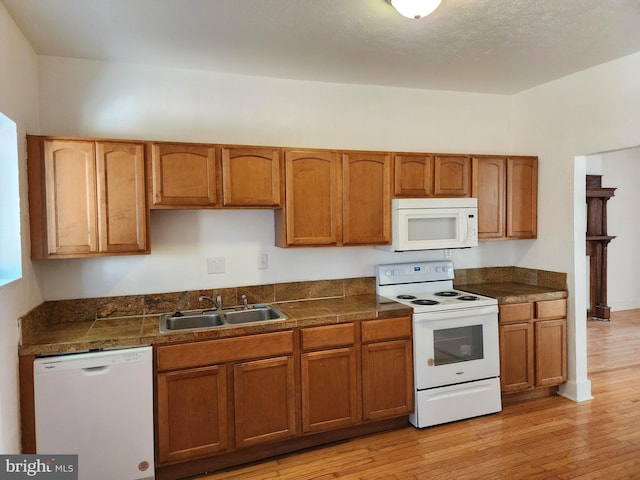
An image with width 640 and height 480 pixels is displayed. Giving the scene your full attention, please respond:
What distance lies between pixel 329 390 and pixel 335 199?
4.29 feet

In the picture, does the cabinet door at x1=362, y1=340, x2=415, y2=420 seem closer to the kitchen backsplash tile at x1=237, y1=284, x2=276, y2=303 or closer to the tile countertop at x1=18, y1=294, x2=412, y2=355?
the tile countertop at x1=18, y1=294, x2=412, y2=355

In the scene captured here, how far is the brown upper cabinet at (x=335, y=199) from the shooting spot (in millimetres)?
3016

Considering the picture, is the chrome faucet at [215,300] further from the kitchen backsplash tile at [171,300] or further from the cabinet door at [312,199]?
the cabinet door at [312,199]

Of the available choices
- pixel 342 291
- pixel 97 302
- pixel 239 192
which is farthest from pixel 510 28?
pixel 97 302

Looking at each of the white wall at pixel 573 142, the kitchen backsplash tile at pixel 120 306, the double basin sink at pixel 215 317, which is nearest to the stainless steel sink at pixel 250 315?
the double basin sink at pixel 215 317

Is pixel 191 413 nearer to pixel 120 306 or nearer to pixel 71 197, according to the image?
pixel 120 306

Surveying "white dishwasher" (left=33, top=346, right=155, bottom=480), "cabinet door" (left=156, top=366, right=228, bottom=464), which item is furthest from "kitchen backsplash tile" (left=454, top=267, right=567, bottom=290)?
"white dishwasher" (left=33, top=346, right=155, bottom=480)

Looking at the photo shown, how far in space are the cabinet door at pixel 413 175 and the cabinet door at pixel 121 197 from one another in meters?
1.79

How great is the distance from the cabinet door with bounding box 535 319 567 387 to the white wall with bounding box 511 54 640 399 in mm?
85

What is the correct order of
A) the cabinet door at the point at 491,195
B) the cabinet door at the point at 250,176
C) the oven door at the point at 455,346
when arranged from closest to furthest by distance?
1. the cabinet door at the point at 250,176
2. the oven door at the point at 455,346
3. the cabinet door at the point at 491,195

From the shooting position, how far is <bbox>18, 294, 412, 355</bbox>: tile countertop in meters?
2.33

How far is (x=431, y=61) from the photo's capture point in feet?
10.0

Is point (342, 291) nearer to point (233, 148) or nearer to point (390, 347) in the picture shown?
→ point (390, 347)

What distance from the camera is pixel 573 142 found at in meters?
3.48
